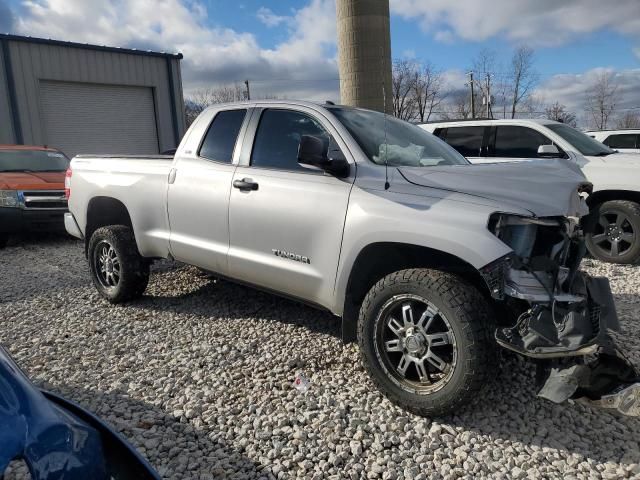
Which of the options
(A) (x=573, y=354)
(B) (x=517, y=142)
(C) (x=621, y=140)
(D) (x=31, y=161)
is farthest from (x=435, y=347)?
(C) (x=621, y=140)

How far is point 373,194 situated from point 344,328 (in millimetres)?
890

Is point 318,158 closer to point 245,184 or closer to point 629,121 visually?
point 245,184

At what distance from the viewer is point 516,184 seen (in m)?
2.96

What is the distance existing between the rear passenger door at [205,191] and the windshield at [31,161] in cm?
630

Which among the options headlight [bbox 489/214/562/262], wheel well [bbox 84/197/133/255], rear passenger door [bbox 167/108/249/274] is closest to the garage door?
wheel well [bbox 84/197/133/255]

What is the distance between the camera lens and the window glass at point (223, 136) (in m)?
4.23

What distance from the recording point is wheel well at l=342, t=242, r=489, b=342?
121 inches

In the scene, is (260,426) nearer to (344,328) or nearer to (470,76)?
(344,328)

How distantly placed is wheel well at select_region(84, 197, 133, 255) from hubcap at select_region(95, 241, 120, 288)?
0.23 metres

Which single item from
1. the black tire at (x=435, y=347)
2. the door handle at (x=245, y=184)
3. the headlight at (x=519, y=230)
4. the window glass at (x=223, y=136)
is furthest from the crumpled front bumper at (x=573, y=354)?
the window glass at (x=223, y=136)

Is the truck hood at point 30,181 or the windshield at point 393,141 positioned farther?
the truck hood at point 30,181

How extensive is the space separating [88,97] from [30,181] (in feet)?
35.5

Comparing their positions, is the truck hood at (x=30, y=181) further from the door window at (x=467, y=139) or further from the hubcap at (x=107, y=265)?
the door window at (x=467, y=139)

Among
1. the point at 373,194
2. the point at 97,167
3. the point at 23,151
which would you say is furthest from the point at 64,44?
the point at 373,194
